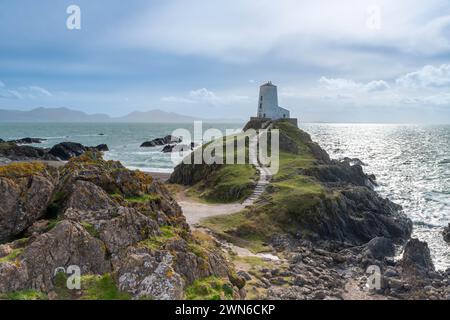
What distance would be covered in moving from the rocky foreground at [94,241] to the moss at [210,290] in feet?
0.17

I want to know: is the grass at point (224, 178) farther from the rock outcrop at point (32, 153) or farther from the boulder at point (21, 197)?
the rock outcrop at point (32, 153)

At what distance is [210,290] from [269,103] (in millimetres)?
75015

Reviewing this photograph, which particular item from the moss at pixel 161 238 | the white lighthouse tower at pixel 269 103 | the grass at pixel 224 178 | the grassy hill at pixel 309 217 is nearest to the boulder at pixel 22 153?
the white lighthouse tower at pixel 269 103

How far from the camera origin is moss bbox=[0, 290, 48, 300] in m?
13.0

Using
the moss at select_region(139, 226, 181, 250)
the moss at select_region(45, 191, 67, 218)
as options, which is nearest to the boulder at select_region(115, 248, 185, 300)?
the moss at select_region(139, 226, 181, 250)

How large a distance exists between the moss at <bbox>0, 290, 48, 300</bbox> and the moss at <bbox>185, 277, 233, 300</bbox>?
4.91 m

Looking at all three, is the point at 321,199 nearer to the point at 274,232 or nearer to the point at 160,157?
the point at 274,232

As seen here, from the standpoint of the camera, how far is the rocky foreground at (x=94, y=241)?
1401 centimetres

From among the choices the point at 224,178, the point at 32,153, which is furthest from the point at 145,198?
the point at 32,153

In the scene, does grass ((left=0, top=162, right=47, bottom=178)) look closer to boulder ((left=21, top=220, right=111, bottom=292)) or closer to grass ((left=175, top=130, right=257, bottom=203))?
boulder ((left=21, top=220, right=111, bottom=292))

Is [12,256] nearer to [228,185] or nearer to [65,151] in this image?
[228,185]

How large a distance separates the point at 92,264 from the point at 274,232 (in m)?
18.5
